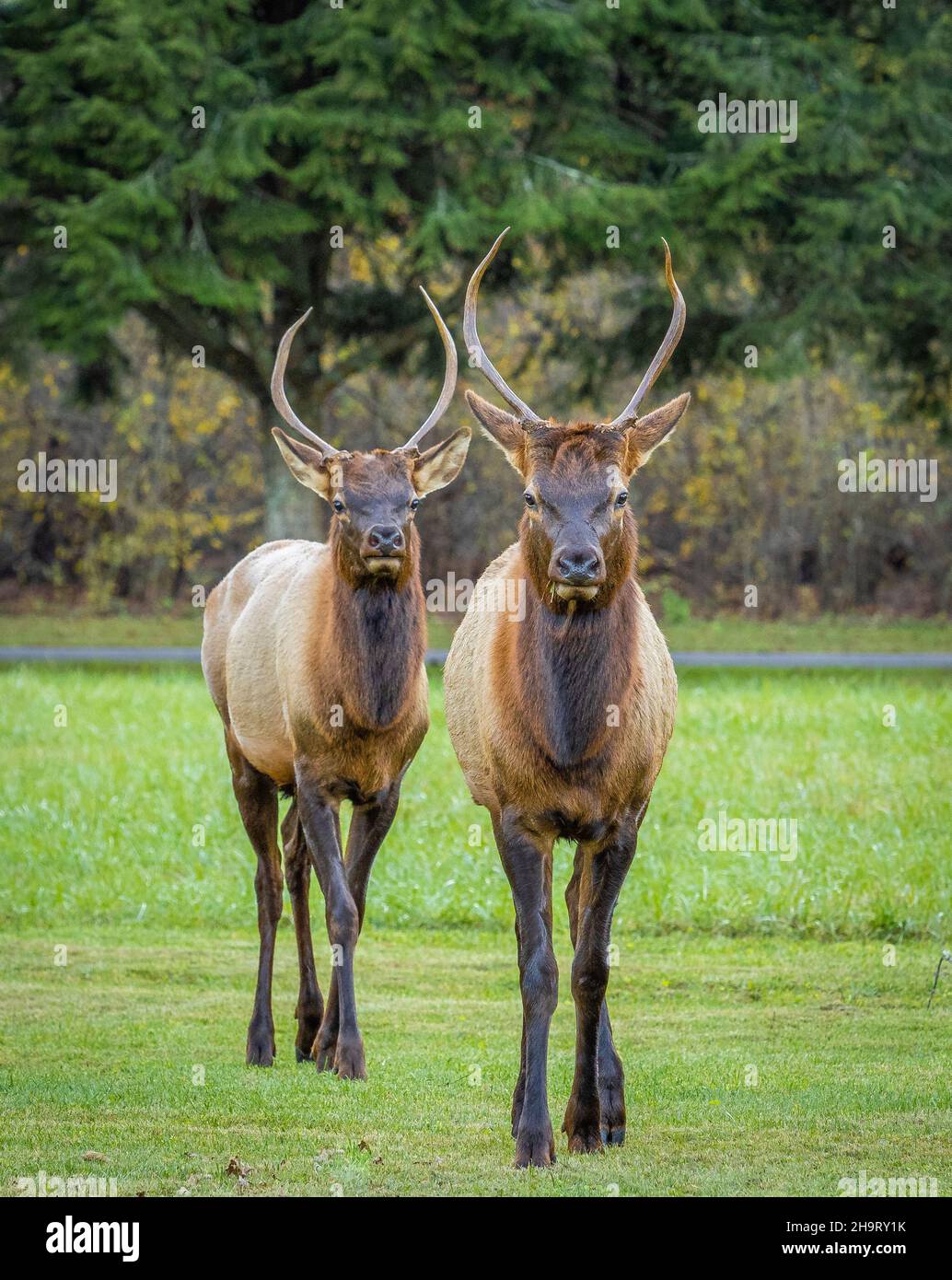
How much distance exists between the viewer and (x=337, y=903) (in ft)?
28.3

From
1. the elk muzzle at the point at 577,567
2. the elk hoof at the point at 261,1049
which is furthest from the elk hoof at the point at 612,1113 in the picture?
the elk hoof at the point at 261,1049

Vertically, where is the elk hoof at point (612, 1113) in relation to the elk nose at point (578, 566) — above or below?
below

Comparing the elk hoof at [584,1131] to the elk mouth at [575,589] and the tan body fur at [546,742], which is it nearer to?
the tan body fur at [546,742]

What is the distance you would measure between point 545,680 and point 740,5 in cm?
2008

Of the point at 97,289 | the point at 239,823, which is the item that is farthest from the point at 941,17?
the point at 239,823

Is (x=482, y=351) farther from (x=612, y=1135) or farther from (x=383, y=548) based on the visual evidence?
(x=612, y=1135)

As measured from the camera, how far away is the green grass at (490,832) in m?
12.4

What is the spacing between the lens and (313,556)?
9.93 meters

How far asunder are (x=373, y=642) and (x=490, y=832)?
221 inches

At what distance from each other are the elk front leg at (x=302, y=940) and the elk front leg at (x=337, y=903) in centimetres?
49

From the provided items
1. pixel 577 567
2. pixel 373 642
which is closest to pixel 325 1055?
pixel 373 642

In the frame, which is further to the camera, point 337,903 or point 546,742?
point 337,903

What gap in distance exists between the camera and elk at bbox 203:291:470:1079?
28.3ft

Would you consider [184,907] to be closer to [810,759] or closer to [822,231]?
[810,759]
